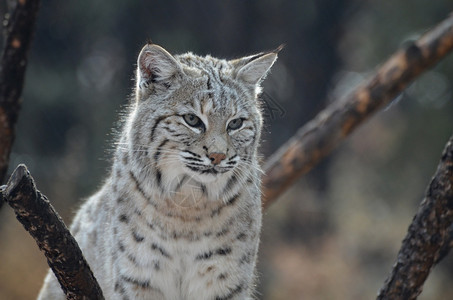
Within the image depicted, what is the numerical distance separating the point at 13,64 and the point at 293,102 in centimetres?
1408

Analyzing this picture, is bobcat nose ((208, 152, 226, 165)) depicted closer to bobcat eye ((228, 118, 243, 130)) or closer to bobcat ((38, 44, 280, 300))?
bobcat ((38, 44, 280, 300))

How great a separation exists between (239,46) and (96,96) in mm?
3810

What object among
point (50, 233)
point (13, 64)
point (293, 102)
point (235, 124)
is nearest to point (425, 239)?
point (235, 124)

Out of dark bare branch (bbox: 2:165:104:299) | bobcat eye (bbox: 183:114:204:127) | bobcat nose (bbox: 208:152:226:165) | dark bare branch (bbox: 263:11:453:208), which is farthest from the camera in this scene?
dark bare branch (bbox: 263:11:453:208)

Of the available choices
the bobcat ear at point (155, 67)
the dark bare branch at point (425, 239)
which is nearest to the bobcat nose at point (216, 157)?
the bobcat ear at point (155, 67)

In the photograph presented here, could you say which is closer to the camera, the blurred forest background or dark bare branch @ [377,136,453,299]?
dark bare branch @ [377,136,453,299]

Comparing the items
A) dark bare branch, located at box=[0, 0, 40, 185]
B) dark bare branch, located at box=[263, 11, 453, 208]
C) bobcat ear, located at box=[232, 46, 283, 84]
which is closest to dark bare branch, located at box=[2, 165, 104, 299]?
bobcat ear, located at box=[232, 46, 283, 84]

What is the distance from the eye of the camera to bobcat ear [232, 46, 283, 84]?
4.73 metres

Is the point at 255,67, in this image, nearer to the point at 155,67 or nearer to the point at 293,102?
the point at 155,67

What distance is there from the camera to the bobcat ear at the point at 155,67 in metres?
4.45

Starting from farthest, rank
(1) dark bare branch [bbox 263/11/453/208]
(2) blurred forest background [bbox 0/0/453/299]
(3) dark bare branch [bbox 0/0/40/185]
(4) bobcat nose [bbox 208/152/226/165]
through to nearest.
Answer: (2) blurred forest background [bbox 0/0/453/299], (1) dark bare branch [bbox 263/11/453/208], (3) dark bare branch [bbox 0/0/40/185], (4) bobcat nose [bbox 208/152/226/165]

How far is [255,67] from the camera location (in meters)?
4.78

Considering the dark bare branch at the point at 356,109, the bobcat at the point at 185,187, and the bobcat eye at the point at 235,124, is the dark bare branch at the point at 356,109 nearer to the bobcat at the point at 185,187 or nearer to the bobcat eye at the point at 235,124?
the bobcat at the point at 185,187

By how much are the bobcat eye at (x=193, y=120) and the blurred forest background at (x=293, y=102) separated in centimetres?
1078
